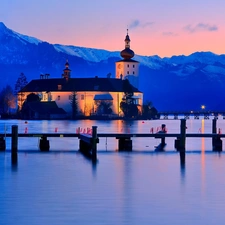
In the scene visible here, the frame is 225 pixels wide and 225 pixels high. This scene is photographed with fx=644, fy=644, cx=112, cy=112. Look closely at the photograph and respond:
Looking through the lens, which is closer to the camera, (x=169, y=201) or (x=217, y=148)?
(x=169, y=201)

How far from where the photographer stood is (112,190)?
33.3 meters

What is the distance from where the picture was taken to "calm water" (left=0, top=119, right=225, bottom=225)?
26.0m

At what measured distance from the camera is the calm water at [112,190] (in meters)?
26.0

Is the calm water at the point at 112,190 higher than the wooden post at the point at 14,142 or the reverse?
the reverse

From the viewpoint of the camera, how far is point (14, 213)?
2645 cm

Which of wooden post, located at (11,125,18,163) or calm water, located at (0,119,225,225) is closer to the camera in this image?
calm water, located at (0,119,225,225)

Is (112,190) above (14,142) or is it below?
below

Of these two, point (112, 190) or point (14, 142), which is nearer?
point (112, 190)

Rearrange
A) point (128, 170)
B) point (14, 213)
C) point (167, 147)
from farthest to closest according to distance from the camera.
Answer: point (167, 147) < point (128, 170) < point (14, 213)

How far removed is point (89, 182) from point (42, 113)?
164 metres

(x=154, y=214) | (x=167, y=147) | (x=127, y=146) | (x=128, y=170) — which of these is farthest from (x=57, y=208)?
(x=167, y=147)

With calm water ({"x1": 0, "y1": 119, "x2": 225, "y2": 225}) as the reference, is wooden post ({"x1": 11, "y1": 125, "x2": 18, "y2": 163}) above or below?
above

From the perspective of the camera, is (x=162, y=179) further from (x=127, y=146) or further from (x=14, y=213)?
(x=127, y=146)

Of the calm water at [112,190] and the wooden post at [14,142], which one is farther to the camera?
the wooden post at [14,142]
